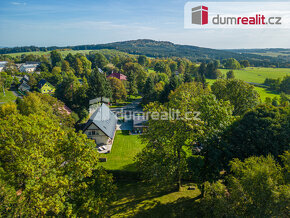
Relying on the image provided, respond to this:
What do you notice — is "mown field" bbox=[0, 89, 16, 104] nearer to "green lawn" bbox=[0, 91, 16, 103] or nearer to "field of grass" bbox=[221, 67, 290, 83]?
"green lawn" bbox=[0, 91, 16, 103]

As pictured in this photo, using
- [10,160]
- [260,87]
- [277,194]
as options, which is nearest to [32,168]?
[10,160]

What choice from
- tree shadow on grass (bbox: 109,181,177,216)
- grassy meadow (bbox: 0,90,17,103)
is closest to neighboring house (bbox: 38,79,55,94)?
grassy meadow (bbox: 0,90,17,103)

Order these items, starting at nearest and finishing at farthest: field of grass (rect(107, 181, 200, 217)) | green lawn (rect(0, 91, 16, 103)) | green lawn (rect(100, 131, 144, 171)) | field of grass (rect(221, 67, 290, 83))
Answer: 1. field of grass (rect(107, 181, 200, 217))
2. green lawn (rect(100, 131, 144, 171))
3. green lawn (rect(0, 91, 16, 103))
4. field of grass (rect(221, 67, 290, 83))

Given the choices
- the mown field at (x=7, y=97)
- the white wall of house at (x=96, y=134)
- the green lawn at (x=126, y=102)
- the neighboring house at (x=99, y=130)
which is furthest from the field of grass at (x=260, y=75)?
the mown field at (x=7, y=97)

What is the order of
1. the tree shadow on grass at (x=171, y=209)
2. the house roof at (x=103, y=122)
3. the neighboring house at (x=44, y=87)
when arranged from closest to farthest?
the tree shadow on grass at (x=171, y=209)
the house roof at (x=103, y=122)
the neighboring house at (x=44, y=87)

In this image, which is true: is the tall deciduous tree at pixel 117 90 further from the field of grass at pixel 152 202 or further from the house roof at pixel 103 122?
the field of grass at pixel 152 202
